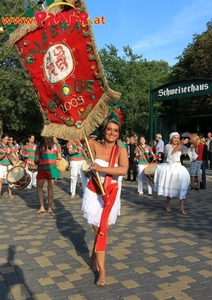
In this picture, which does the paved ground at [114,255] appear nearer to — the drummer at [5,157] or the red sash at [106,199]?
the red sash at [106,199]

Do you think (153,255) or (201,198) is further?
(201,198)

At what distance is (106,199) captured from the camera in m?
4.09

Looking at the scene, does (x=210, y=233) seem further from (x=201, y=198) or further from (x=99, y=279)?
(x=201, y=198)

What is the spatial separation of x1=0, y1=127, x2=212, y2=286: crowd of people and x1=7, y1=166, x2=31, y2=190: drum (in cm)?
13

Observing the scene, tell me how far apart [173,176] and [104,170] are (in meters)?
4.15

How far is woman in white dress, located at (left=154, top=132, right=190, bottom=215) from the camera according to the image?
7762mm

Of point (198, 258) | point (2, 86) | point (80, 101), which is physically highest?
point (2, 86)

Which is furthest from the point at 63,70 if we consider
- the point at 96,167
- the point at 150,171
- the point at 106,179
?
the point at 150,171

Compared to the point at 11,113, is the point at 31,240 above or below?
below

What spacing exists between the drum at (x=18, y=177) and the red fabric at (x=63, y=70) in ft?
19.4

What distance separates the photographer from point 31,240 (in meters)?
5.78

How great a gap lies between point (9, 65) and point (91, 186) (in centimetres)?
2726

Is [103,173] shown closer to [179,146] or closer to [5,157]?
[179,146]

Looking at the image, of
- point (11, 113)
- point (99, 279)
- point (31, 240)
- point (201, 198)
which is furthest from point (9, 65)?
point (99, 279)
